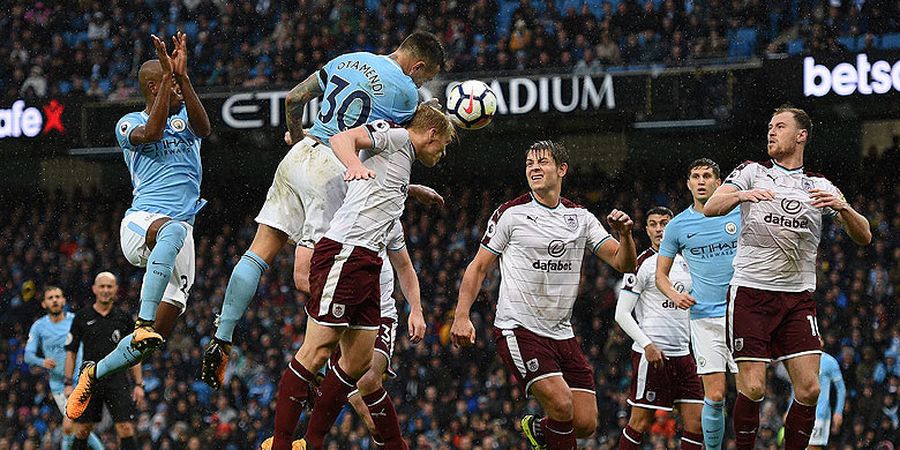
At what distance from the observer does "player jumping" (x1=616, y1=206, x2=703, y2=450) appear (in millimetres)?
11130

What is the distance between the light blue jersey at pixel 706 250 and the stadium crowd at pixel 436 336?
627cm

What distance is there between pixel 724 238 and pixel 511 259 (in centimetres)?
211

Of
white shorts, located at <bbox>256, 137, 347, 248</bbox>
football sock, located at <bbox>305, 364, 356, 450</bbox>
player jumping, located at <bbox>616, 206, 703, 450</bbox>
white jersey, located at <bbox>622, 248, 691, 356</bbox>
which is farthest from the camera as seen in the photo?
white jersey, located at <bbox>622, 248, 691, 356</bbox>

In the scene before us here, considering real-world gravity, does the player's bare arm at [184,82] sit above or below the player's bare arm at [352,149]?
above

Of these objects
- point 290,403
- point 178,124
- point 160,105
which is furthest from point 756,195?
point 178,124

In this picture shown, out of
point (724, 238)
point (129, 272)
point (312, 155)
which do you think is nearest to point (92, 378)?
point (312, 155)

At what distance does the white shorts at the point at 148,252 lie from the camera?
31.4 ft

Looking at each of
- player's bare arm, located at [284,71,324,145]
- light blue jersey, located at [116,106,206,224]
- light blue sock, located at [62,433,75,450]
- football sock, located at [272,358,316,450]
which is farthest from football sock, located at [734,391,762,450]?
light blue sock, located at [62,433,75,450]

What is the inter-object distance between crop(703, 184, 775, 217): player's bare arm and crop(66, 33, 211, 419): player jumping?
3.77 m

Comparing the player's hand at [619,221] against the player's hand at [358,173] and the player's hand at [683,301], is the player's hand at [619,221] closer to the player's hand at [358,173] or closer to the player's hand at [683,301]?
the player's hand at [683,301]

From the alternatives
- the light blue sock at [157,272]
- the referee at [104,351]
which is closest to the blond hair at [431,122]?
the light blue sock at [157,272]

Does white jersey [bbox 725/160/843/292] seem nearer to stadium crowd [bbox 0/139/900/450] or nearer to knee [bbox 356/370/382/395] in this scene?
knee [bbox 356/370/382/395]

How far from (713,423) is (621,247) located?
79.9 inches

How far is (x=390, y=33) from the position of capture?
24.1 metres
